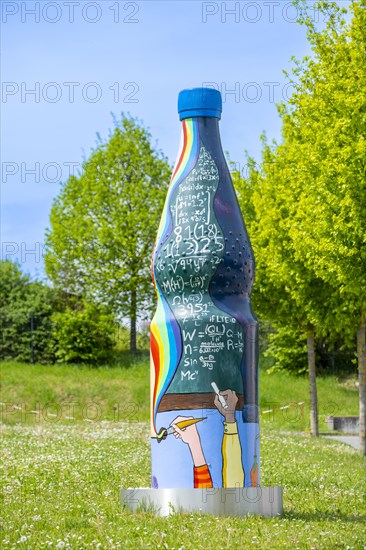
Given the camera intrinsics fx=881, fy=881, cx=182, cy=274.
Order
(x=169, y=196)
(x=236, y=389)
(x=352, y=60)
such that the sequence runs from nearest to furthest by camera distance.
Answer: (x=236, y=389), (x=169, y=196), (x=352, y=60)

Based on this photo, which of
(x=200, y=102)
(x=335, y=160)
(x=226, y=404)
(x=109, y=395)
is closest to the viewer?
(x=226, y=404)

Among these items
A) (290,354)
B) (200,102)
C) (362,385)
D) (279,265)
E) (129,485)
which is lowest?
(129,485)

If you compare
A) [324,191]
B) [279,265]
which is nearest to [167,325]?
[324,191]

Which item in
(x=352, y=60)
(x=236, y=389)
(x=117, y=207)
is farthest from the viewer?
(x=117, y=207)

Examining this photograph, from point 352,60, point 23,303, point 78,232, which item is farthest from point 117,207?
point 352,60

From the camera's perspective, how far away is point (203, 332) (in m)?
10.9

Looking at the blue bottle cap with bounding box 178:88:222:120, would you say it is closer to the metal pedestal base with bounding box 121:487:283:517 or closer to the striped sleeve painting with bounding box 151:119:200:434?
the striped sleeve painting with bounding box 151:119:200:434

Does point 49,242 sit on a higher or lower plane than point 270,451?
higher

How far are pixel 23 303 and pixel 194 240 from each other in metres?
32.9

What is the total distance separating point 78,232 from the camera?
39.8 meters

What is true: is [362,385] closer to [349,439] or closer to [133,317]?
[349,439]

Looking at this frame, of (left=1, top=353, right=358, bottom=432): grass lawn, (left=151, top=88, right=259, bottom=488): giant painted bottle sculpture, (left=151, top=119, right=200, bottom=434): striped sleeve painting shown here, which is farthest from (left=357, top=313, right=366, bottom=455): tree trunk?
(left=151, top=119, right=200, bottom=434): striped sleeve painting

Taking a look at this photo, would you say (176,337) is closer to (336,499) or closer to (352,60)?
(336,499)

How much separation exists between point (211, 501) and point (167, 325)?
2.23m
